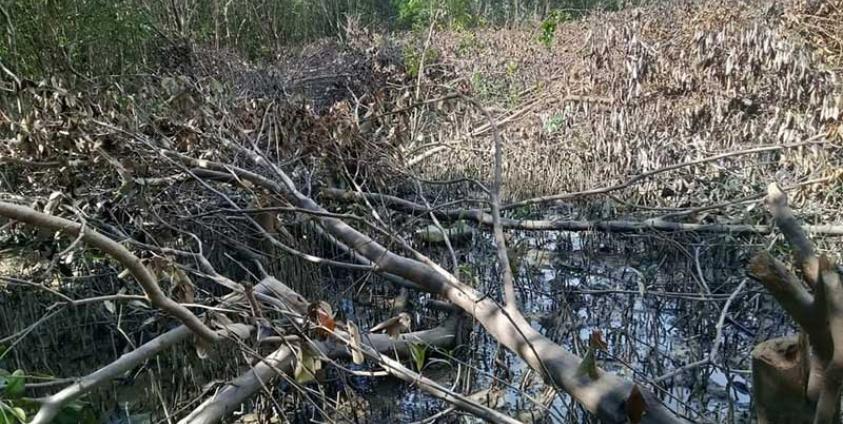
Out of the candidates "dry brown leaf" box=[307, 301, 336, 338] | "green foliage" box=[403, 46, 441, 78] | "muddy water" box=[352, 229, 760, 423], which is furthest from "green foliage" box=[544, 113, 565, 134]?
"dry brown leaf" box=[307, 301, 336, 338]

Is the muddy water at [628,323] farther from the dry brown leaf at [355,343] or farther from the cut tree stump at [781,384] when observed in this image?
the cut tree stump at [781,384]

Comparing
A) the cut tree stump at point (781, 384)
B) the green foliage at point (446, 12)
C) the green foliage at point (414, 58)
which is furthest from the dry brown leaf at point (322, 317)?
the green foliage at point (446, 12)

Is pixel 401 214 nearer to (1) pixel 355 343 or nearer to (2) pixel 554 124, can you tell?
(1) pixel 355 343

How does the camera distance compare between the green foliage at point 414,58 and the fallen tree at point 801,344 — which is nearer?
the fallen tree at point 801,344

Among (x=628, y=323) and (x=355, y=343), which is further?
(x=628, y=323)

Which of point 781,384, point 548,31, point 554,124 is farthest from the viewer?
point 548,31

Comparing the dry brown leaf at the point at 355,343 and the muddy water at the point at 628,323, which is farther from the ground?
the dry brown leaf at the point at 355,343

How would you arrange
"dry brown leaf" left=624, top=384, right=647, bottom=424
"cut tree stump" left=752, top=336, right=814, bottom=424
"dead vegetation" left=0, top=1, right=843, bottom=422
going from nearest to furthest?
"cut tree stump" left=752, top=336, right=814, bottom=424 → "dry brown leaf" left=624, top=384, right=647, bottom=424 → "dead vegetation" left=0, top=1, right=843, bottom=422

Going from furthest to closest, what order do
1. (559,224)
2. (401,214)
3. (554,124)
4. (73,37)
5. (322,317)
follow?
1. (554,124)
2. (73,37)
3. (401,214)
4. (559,224)
5. (322,317)

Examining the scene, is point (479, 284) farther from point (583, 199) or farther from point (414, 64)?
point (414, 64)

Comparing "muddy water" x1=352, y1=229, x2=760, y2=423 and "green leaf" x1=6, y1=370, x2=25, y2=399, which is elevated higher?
"green leaf" x1=6, y1=370, x2=25, y2=399

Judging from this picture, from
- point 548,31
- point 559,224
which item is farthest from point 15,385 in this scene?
point 548,31

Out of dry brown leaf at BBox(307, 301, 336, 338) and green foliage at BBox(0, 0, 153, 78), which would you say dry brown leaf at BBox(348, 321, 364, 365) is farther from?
green foliage at BBox(0, 0, 153, 78)

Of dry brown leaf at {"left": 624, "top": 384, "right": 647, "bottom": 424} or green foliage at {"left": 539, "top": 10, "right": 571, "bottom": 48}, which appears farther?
green foliage at {"left": 539, "top": 10, "right": 571, "bottom": 48}
